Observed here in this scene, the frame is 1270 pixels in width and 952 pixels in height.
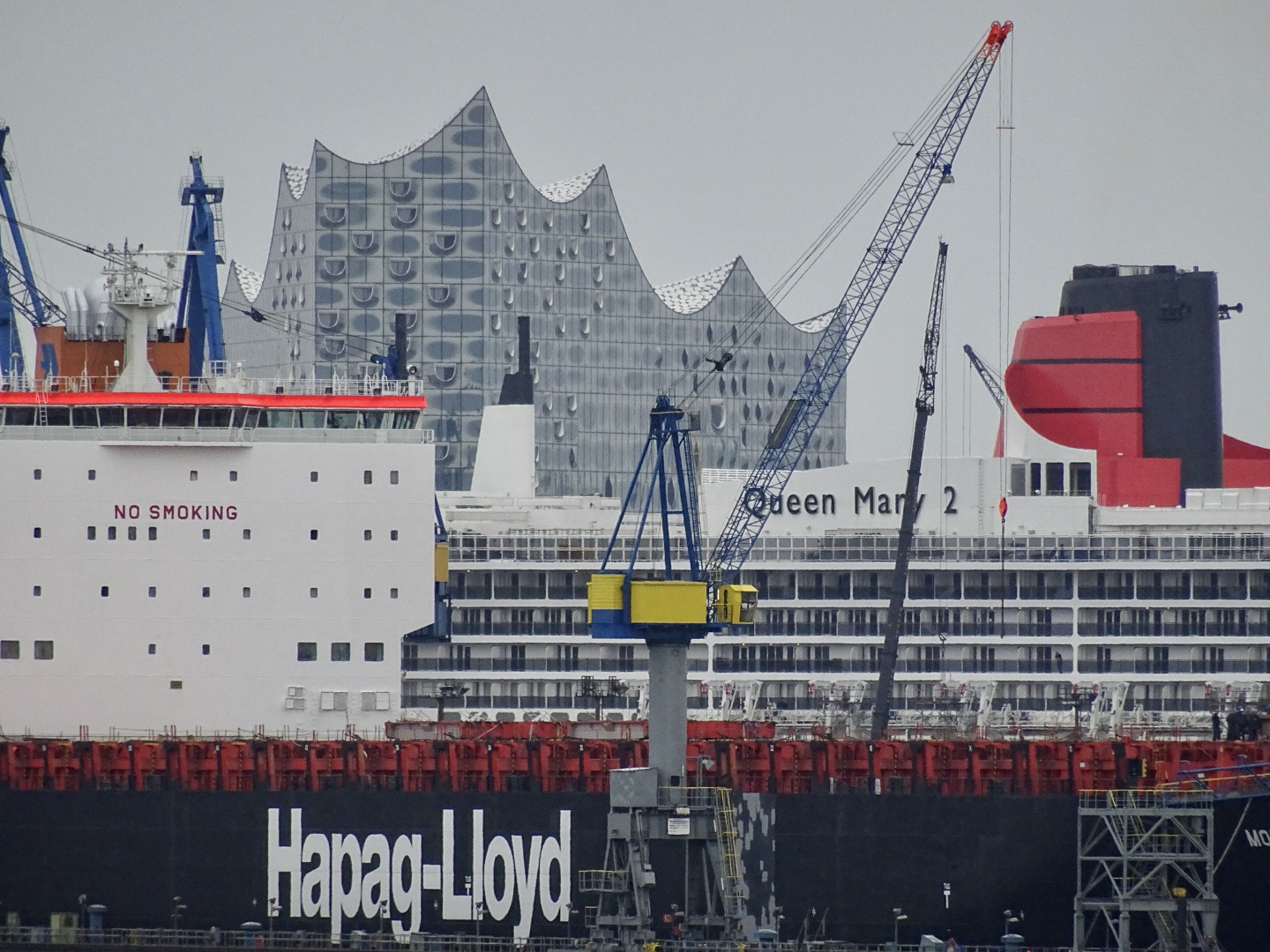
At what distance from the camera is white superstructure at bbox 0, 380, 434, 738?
77750 mm

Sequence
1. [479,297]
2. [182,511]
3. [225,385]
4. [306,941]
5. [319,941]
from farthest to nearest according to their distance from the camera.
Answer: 1. [479,297]
2. [225,385]
3. [182,511]
4. [319,941]
5. [306,941]

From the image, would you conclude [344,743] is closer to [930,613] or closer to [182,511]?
[182,511]

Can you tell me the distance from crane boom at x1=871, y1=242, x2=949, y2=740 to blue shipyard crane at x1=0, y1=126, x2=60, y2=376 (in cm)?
2940

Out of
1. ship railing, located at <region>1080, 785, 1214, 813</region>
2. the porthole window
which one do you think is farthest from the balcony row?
the porthole window

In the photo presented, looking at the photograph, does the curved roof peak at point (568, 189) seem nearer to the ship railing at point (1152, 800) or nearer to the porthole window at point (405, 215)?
the porthole window at point (405, 215)

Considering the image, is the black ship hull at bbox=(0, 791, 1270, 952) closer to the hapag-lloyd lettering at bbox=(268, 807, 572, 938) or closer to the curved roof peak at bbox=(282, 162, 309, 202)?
the hapag-lloyd lettering at bbox=(268, 807, 572, 938)

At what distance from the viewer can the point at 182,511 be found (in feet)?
257

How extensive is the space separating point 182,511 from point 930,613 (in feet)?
92.3

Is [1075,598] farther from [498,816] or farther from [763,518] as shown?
[498,816]

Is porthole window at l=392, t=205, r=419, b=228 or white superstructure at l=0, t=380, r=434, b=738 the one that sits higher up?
porthole window at l=392, t=205, r=419, b=228

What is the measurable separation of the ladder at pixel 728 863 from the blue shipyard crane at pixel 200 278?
82.2ft

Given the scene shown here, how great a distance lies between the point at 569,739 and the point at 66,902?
13.9 meters

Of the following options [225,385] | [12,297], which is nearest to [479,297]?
[12,297]

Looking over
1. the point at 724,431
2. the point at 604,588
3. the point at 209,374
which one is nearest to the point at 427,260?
the point at 724,431
